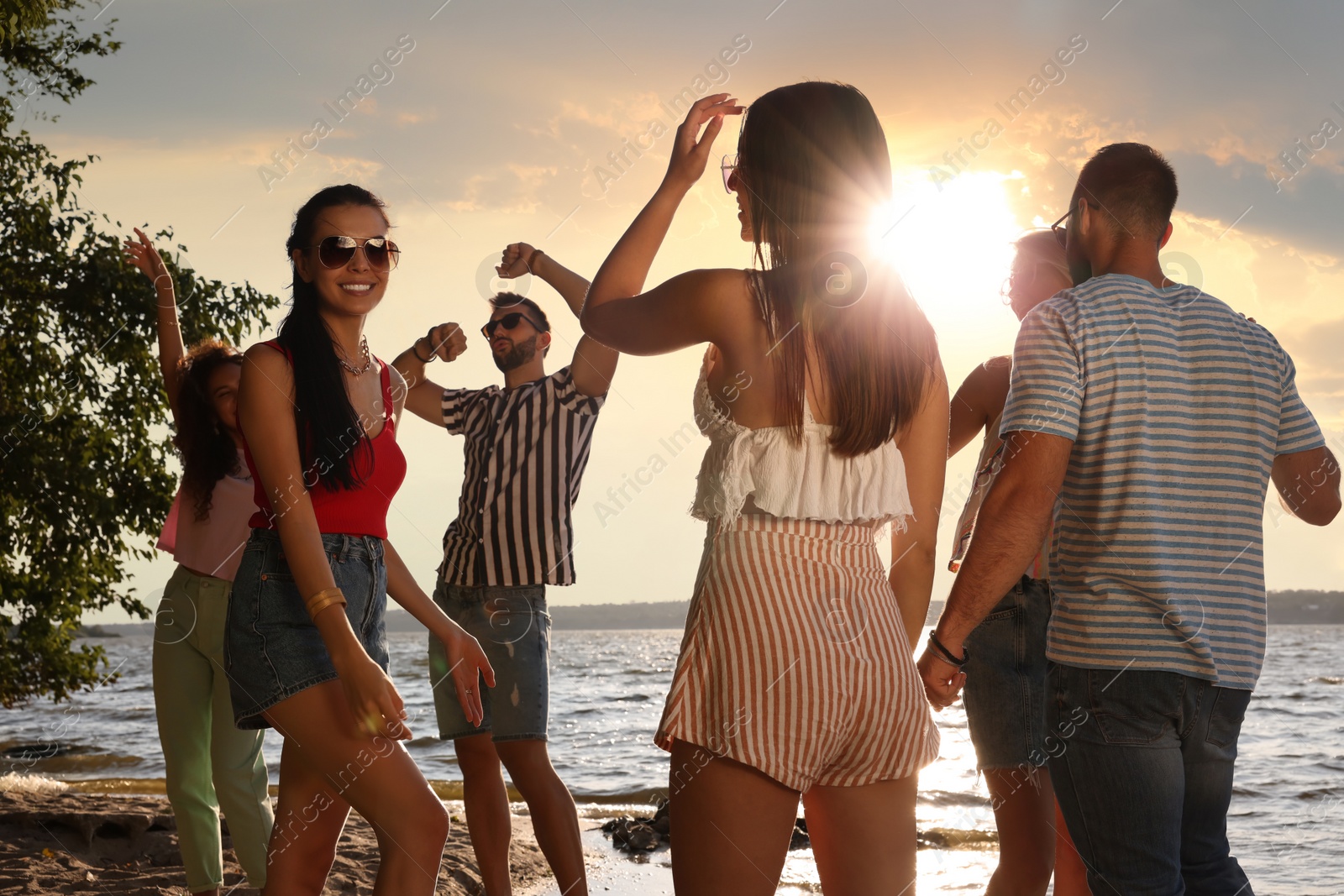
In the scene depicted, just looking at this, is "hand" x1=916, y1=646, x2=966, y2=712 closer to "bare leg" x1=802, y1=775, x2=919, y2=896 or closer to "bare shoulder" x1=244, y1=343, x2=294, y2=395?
"bare leg" x1=802, y1=775, x2=919, y2=896

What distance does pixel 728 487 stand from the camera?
191 centimetres

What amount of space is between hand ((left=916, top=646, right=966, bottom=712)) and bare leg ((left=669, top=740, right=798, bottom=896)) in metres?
0.64

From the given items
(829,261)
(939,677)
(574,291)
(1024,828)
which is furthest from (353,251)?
(1024,828)

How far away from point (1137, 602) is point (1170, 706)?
217 mm

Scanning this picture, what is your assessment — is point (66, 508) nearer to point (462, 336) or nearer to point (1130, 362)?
point (462, 336)

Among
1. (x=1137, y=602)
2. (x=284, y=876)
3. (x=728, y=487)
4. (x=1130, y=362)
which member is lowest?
(x=284, y=876)

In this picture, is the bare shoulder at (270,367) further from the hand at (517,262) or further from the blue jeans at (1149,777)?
the blue jeans at (1149,777)

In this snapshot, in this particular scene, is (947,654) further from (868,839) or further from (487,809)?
(487,809)

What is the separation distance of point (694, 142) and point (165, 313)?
3212 mm

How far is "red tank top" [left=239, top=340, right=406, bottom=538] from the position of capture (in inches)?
102

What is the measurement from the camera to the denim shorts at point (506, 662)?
13.3 feet

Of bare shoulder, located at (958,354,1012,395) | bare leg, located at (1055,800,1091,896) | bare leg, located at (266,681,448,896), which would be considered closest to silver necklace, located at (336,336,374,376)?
bare leg, located at (266,681,448,896)

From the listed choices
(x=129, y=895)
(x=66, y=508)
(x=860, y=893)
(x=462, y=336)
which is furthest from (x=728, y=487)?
(x=66, y=508)

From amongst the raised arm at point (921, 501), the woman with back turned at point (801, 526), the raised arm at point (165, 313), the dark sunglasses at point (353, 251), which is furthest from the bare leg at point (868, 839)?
the raised arm at point (165, 313)
